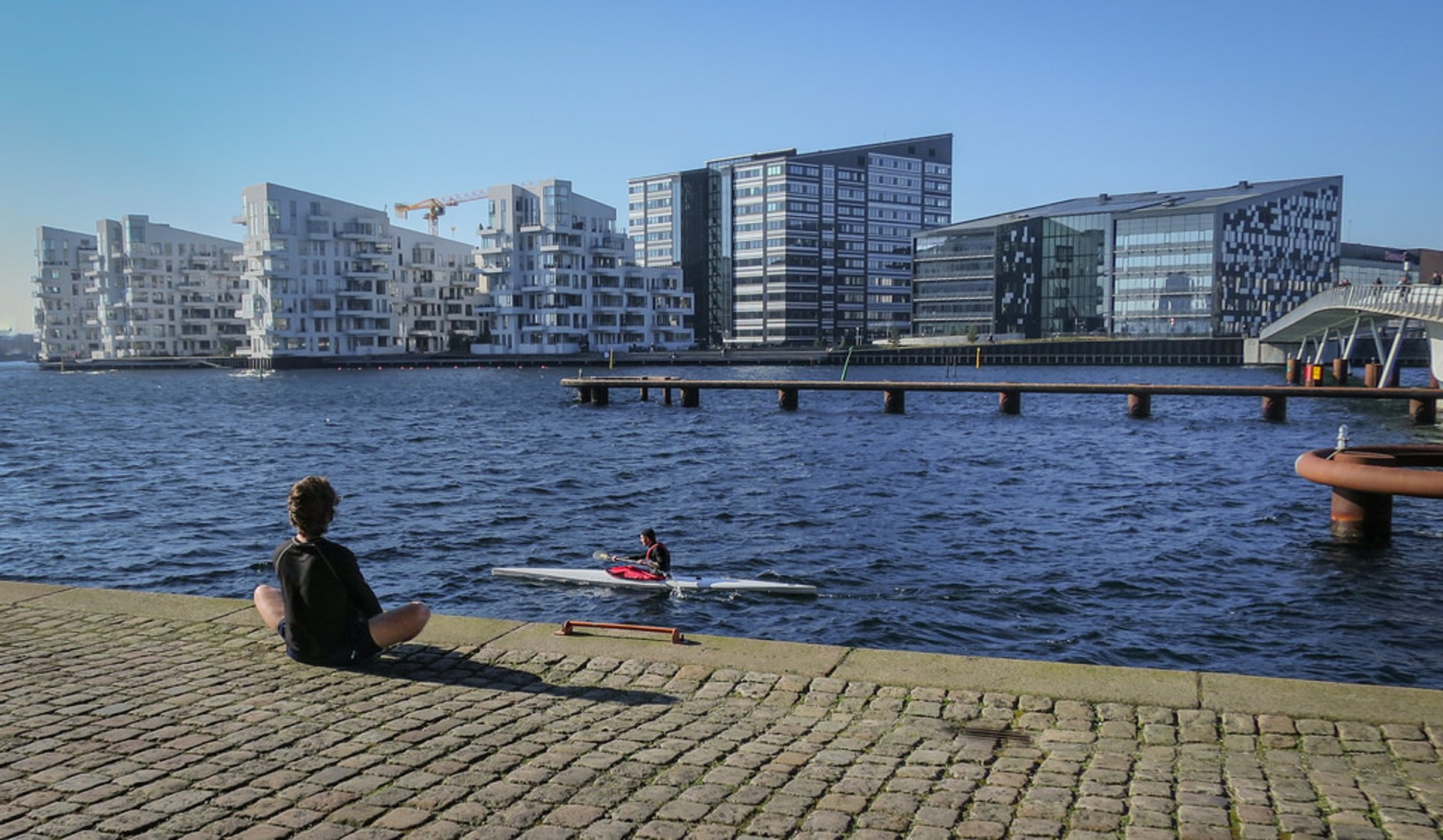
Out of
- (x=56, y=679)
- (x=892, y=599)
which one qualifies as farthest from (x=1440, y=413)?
(x=56, y=679)

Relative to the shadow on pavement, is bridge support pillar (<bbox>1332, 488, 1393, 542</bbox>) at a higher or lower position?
lower

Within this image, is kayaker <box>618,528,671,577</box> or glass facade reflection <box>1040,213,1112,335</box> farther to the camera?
glass facade reflection <box>1040,213,1112,335</box>

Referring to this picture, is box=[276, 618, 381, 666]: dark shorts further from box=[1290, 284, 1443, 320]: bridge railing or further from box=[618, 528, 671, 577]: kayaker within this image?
box=[1290, 284, 1443, 320]: bridge railing

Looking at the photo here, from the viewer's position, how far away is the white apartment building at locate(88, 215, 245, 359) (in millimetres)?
185750

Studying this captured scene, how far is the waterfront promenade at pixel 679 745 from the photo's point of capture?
6.32 m

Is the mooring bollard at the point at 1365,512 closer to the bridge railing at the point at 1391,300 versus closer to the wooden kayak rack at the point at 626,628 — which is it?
the wooden kayak rack at the point at 626,628

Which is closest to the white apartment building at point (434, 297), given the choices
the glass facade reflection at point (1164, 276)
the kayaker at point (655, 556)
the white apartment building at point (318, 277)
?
the white apartment building at point (318, 277)

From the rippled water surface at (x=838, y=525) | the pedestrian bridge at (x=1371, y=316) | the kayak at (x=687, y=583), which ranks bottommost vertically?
the rippled water surface at (x=838, y=525)

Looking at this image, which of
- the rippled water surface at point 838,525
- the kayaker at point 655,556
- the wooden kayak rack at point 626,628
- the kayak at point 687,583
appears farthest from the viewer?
the kayaker at point 655,556

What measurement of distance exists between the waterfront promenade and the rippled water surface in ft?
21.4

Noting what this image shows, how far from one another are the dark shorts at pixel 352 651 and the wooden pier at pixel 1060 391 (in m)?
55.5

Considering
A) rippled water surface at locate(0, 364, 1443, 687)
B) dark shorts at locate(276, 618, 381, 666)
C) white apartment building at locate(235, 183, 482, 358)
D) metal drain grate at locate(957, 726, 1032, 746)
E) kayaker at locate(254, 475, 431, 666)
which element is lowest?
rippled water surface at locate(0, 364, 1443, 687)

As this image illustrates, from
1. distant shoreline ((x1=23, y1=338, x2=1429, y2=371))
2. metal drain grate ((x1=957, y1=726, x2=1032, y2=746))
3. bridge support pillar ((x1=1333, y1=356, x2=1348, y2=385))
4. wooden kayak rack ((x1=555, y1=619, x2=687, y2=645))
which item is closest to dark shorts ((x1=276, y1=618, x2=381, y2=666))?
wooden kayak rack ((x1=555, y1=619, x2=687, y2=645))

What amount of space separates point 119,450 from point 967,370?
11979 centimetres
